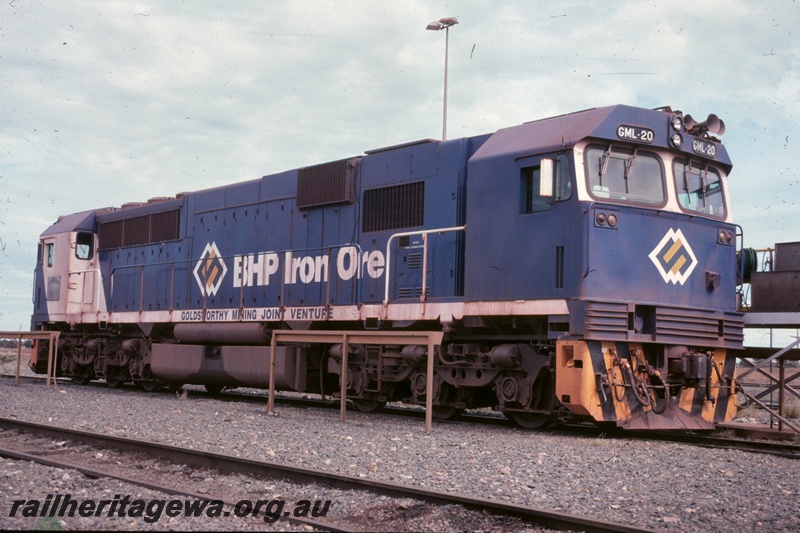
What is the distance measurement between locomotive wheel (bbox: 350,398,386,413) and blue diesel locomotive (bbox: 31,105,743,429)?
0.13ft

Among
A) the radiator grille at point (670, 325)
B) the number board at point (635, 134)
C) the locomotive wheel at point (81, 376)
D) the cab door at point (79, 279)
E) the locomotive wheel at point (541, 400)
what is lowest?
the locomotive wheel at point (81, 376)

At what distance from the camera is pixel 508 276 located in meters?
10.5

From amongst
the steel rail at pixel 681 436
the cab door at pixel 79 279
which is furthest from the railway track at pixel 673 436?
the cab door at pixel 79 279

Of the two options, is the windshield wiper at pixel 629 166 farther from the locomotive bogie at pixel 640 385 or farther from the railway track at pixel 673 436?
the railway track at pixel 673 436

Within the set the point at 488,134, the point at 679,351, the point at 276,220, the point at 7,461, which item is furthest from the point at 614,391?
the point at 276,220

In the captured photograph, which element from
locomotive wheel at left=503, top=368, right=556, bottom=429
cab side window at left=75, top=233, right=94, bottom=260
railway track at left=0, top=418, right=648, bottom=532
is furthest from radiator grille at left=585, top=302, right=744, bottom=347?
cab side window at left=75, top=233, right=94, bottom=260

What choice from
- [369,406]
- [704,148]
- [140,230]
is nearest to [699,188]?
[704,148]

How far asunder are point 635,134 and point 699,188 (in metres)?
1.44

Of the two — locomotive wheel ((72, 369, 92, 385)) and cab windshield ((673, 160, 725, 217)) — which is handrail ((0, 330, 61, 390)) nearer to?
locomotive wheel ((72, 369, 92, 385))

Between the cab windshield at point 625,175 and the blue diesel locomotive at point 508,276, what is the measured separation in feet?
0.06

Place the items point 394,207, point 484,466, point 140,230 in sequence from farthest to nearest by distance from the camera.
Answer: point 140,230
point 394,207
point 484,466

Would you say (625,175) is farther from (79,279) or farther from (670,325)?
(79,279)

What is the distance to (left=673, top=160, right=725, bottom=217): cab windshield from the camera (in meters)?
10.6

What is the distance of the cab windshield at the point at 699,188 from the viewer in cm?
1059
